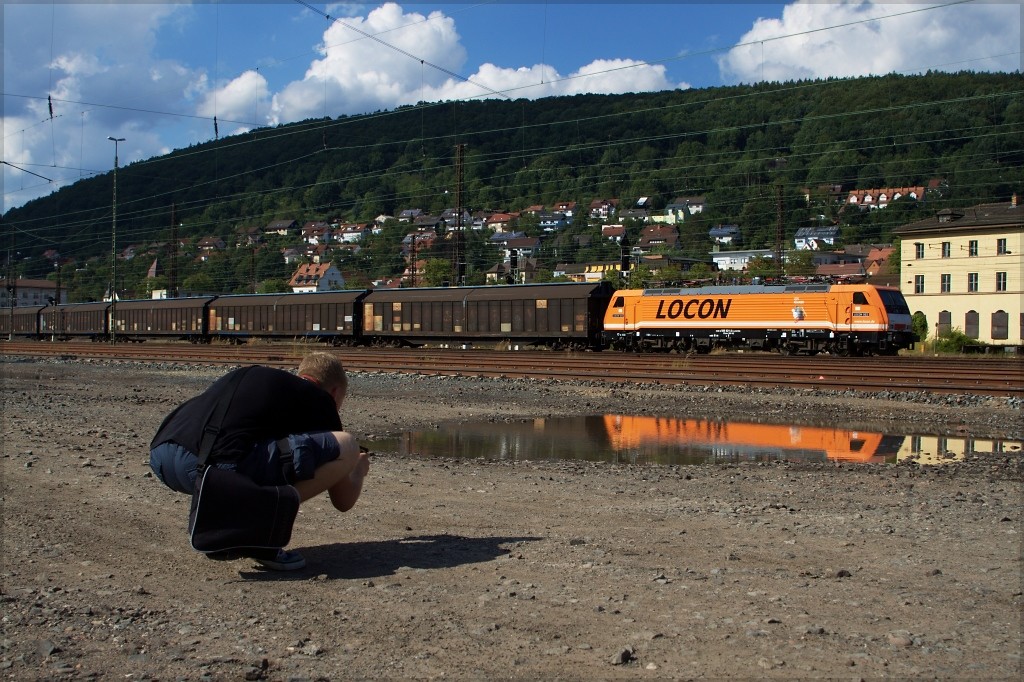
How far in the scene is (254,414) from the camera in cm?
511

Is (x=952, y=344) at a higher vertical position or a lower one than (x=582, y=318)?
lower

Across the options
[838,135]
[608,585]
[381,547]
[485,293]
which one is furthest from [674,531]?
[838,135]

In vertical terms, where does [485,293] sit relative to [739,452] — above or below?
above

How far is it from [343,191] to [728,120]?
43632 mm

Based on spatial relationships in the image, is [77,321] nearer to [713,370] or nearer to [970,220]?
[713,370]

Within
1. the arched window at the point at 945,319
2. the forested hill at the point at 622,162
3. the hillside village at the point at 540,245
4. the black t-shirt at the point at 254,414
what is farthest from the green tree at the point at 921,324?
the black t-shirt at the point at 254,414

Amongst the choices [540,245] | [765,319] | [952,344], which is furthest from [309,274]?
[765,319]

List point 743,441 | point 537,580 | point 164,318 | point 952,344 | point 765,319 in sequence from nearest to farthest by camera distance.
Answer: point 537,580
point 743,441
point 765,319
point 952,344
point 164,318

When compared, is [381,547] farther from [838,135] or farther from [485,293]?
[838,135]

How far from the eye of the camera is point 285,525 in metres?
5.23

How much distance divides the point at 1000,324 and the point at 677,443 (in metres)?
58.8

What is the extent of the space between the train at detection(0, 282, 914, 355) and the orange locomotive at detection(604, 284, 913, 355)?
0.04 m

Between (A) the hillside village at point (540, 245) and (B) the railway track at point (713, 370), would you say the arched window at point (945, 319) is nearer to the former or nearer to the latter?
(A) the hillside village at point (540, 245)

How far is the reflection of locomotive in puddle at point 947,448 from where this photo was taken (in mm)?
12424
